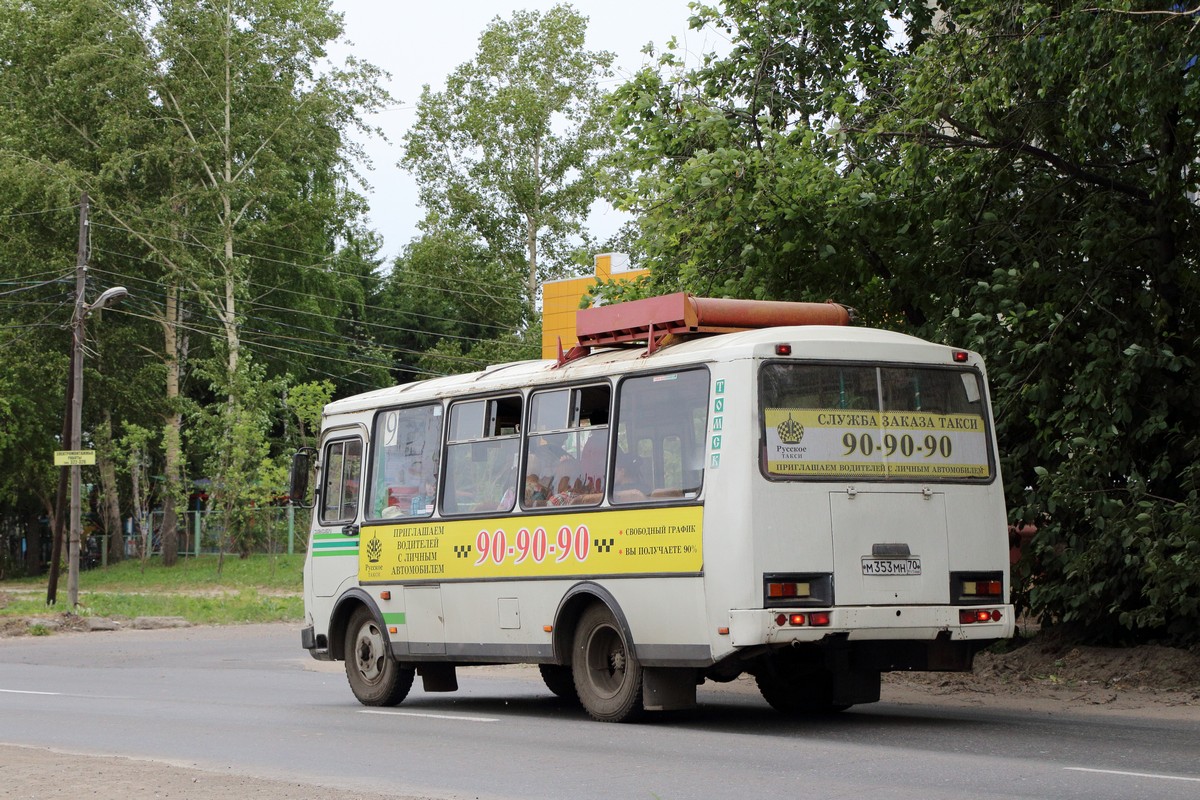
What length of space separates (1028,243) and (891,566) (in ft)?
18.3

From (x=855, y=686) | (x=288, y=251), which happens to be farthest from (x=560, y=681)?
(x=288, y=251)

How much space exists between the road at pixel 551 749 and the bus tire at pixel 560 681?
0.12 meters

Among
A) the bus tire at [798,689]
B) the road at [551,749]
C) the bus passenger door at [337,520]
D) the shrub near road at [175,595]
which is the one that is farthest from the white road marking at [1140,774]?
the shrub near road at [175,595]

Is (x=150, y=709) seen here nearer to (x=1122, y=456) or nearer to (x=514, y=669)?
(x=514, y=669)

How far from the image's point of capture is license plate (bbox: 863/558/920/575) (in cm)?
1203

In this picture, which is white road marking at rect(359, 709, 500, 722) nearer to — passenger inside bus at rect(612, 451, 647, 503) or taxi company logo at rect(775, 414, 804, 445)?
passenger inside bus at rect(612, 451, 647, 503)

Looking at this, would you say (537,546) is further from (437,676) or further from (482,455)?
(437,676)

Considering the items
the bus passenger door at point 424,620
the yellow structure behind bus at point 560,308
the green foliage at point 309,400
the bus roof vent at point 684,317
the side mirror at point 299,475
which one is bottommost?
the bus passenger door at point 424,620

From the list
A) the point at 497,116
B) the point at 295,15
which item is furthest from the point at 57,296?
the point at 497,116

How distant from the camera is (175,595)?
43.1 metres

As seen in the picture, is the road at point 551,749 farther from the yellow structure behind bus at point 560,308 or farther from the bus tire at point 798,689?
the yellow structure behind bus at point 560,308

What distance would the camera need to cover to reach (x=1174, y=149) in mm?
15555

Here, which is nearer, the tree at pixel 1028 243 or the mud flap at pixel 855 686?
the mud flap at pixel 855 686

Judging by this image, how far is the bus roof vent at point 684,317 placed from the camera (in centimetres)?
1312
